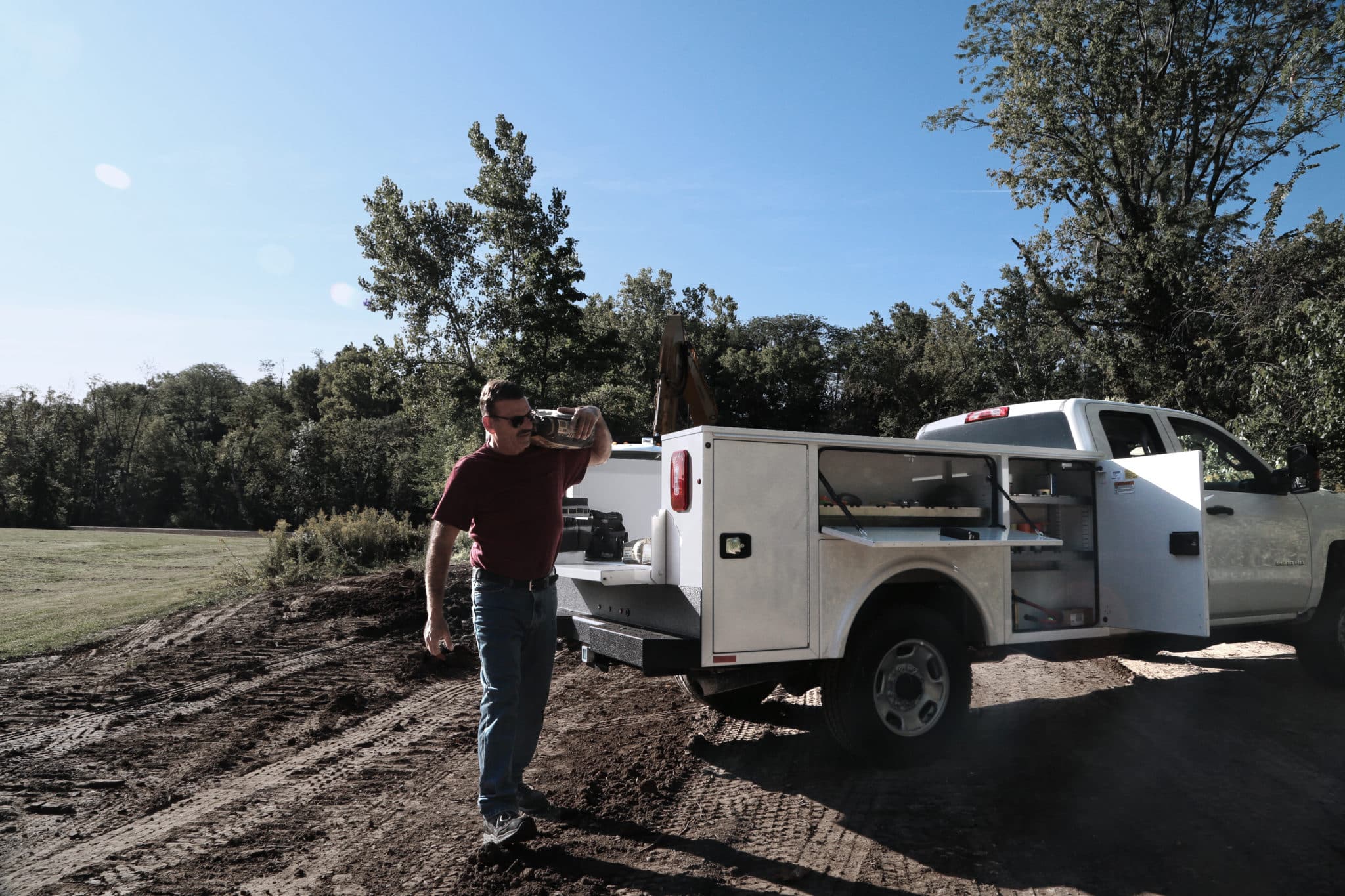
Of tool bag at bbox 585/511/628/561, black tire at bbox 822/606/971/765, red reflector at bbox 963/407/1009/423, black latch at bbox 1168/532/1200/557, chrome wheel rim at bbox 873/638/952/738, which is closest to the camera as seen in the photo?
black tire at bbox 822/606/971/765

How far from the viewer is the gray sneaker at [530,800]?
13.2ft

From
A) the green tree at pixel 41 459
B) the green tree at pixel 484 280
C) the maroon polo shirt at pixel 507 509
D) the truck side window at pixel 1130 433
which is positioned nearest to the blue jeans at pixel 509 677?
the maroon polo shirt at pixel 507 509

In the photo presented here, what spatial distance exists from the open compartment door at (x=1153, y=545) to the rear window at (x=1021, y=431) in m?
0.48

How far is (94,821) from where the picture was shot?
4152mm

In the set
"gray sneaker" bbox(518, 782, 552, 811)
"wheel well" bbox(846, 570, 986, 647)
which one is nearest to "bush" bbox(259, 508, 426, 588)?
"gray sneaker" bbox(518, 782, 552, 811)

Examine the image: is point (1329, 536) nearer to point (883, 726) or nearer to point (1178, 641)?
point (1178, 641)

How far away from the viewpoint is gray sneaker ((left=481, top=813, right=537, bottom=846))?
363cm

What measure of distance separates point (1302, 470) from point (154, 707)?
28.9ft

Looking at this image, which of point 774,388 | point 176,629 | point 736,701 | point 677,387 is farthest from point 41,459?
point 736,701

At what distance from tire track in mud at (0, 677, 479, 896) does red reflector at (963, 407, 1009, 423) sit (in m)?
4.65

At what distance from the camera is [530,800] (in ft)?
13.3

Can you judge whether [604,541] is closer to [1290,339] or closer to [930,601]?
[930,601]

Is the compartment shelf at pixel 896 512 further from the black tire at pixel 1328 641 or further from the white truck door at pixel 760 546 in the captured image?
the black tire at pixel 1328 641

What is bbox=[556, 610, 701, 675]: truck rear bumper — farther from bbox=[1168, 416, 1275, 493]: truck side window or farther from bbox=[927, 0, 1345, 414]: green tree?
bbox=[927, 0, 1345, 414]: green tree
